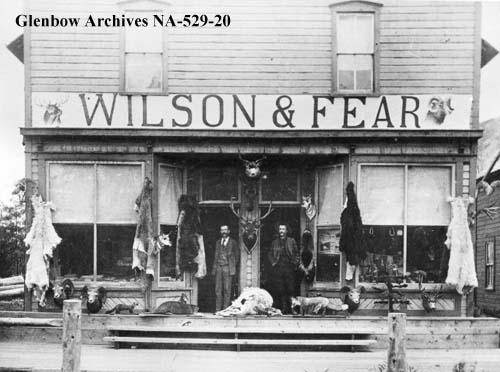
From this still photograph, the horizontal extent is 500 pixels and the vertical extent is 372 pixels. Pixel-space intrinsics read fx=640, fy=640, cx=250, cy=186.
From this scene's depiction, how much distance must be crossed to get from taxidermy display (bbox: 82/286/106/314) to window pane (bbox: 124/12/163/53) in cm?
462

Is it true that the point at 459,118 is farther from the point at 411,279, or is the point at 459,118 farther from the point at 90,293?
the point at 90,293

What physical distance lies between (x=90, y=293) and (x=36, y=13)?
537 cm

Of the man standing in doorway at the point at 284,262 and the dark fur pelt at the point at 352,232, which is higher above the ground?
the dark fur pelt at the point at 352,232

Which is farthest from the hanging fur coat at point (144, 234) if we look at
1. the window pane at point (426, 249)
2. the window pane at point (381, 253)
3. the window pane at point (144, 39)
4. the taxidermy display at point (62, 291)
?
the window pane at point (426, 249)

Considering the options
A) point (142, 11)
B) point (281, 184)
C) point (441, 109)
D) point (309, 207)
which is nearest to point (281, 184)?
point (281, 184)

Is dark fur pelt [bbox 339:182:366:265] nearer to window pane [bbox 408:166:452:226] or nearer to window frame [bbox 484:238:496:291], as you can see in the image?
window pane [bbox 408:166:452:226]

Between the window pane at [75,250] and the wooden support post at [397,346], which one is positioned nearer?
the wooden support post at [397,346]

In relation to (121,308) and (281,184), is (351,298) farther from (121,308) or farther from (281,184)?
(121,308)

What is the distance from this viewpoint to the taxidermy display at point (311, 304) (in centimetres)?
1144

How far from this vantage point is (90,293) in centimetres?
1148

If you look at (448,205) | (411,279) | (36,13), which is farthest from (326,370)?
(36,13)

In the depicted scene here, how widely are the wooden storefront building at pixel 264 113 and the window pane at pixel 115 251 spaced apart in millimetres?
21

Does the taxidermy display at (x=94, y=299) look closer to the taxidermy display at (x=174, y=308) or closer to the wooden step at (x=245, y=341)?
the taxidermy display at (x=174, y=308)

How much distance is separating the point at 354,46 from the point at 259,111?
2.25 metres
